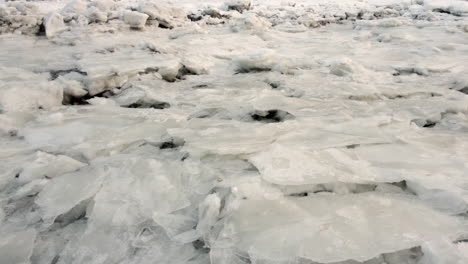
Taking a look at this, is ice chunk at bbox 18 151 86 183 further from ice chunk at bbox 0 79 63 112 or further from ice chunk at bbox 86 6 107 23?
ice chunk at bbox 86 6 107 23

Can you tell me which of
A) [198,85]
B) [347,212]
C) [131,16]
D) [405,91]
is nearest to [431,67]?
[405,91]

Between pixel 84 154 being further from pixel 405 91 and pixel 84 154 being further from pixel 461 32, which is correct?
pixel 461 32

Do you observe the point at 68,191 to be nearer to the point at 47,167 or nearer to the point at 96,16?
the point at 47,167

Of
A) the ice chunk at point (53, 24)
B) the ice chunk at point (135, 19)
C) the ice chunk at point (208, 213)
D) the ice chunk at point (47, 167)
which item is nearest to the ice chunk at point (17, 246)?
the ice chunk at point (47, 167)

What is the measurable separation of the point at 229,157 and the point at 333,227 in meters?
0.73

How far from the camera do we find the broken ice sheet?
4.14 ft

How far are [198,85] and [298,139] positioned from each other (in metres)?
1.56

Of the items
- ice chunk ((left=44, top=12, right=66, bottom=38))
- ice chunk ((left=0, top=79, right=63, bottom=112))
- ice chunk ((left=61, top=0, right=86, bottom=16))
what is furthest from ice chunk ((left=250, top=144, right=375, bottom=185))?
ice chunk ((left=61, top=0, right=86, bottom=16))

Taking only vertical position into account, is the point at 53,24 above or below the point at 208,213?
above

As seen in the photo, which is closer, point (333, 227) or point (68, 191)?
point (333, 227)

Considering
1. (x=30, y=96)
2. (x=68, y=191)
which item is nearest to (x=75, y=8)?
(x=30, y=96)

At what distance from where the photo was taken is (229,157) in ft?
6.39

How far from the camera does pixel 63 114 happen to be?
2607mm

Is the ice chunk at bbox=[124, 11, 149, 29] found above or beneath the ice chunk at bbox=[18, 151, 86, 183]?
above
